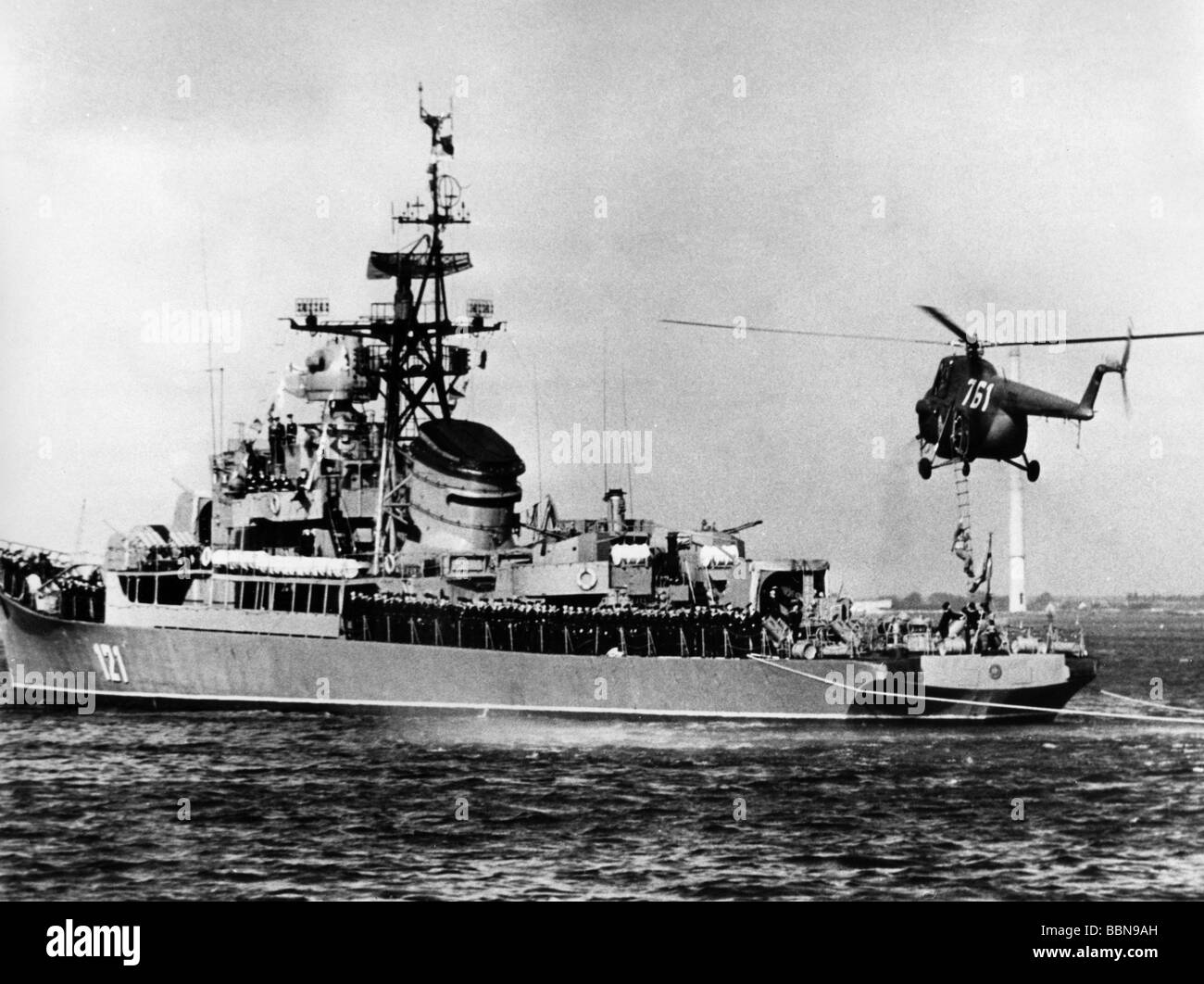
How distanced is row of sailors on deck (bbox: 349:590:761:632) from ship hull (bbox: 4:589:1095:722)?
82 centimetres

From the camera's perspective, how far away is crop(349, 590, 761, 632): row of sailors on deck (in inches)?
1241

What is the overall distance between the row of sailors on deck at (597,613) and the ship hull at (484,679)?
82 centimetres

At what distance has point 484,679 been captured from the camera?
105ft

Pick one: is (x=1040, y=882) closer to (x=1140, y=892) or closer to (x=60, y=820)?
(x=1140, y=892)

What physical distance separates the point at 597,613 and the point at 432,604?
11.7 feet

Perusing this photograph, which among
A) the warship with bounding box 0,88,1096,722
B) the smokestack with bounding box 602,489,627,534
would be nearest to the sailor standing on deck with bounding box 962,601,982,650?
the warship with bounding box 0,88,1096,722

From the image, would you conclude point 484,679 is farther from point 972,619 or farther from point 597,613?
point 972,619

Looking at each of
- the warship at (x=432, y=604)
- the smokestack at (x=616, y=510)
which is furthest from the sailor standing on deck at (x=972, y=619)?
the smokestack at (x=616, y=510)

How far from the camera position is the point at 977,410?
77.8ft

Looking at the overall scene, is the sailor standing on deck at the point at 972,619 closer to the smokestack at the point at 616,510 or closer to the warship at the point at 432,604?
the warship at the point at 432,604

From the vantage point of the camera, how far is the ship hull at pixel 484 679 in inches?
1177

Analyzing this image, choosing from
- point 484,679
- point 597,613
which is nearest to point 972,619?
point 597,613

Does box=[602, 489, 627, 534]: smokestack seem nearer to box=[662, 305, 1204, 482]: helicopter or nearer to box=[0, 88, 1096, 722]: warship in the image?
box=[0, 88, 1096, 722]: warship
